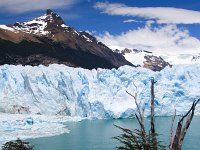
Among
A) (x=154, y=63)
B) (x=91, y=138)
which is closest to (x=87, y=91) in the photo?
(x=91, y=138)

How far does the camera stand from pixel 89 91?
1703 inches

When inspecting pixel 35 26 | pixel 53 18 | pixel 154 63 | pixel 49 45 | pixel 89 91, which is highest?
pixel 53 18

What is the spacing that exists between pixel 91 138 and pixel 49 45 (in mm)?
76600

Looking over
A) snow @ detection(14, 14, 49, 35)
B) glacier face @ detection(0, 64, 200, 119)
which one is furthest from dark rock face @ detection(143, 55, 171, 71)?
glacier face @ detection(0, 64, 200, 119)

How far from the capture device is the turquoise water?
26.1m

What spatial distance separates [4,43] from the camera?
319 feet

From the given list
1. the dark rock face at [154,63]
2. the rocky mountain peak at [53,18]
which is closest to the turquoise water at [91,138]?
the rocky mountain peak at [53,18]

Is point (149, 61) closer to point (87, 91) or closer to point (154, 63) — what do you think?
point (154, 63)

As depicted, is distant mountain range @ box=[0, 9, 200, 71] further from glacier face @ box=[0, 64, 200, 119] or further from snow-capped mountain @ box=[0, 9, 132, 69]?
glacier face @ box=[0, 64, 200, 119]

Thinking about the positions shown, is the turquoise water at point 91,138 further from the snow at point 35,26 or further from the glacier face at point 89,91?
the snow at point 35,26

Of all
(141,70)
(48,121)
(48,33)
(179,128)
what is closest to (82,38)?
(48,33)

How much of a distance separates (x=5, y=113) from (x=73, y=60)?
67142 mm

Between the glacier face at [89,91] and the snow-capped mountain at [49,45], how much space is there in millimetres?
48837

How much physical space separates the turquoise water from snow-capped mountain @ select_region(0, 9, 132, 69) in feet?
182
